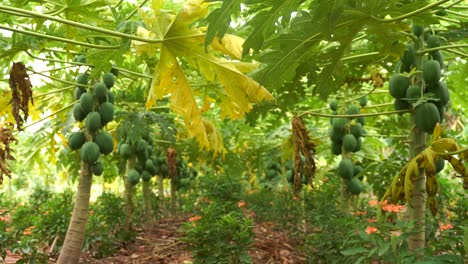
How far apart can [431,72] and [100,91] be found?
2229 millimetres

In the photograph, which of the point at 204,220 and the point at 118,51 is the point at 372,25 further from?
the point at 204,220

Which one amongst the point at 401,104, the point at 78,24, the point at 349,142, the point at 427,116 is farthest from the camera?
the point at 349,142

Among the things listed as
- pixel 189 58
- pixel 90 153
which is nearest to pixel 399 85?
pixel 189 58

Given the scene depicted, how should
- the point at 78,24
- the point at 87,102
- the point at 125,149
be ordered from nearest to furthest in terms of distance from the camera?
the point at 78,24 → the point at 87,102 → the point at 125,149

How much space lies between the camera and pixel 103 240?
4336mm

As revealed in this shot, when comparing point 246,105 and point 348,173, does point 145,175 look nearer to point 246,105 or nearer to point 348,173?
point 348,173

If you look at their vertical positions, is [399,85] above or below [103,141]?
above

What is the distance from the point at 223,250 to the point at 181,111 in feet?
4.43

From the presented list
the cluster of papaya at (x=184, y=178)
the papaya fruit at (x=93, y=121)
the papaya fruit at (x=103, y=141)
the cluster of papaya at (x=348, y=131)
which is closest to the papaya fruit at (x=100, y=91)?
the papaya fruit at (x=93, y=121)

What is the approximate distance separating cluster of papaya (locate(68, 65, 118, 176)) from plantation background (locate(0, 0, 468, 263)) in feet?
0.05

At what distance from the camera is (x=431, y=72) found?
253cm

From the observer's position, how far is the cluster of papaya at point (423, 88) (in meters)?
2.44

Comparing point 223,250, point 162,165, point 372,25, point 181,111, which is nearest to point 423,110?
point 372,25

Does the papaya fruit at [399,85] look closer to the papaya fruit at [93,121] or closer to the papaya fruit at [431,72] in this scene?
the papaya fruit at [431,72]
